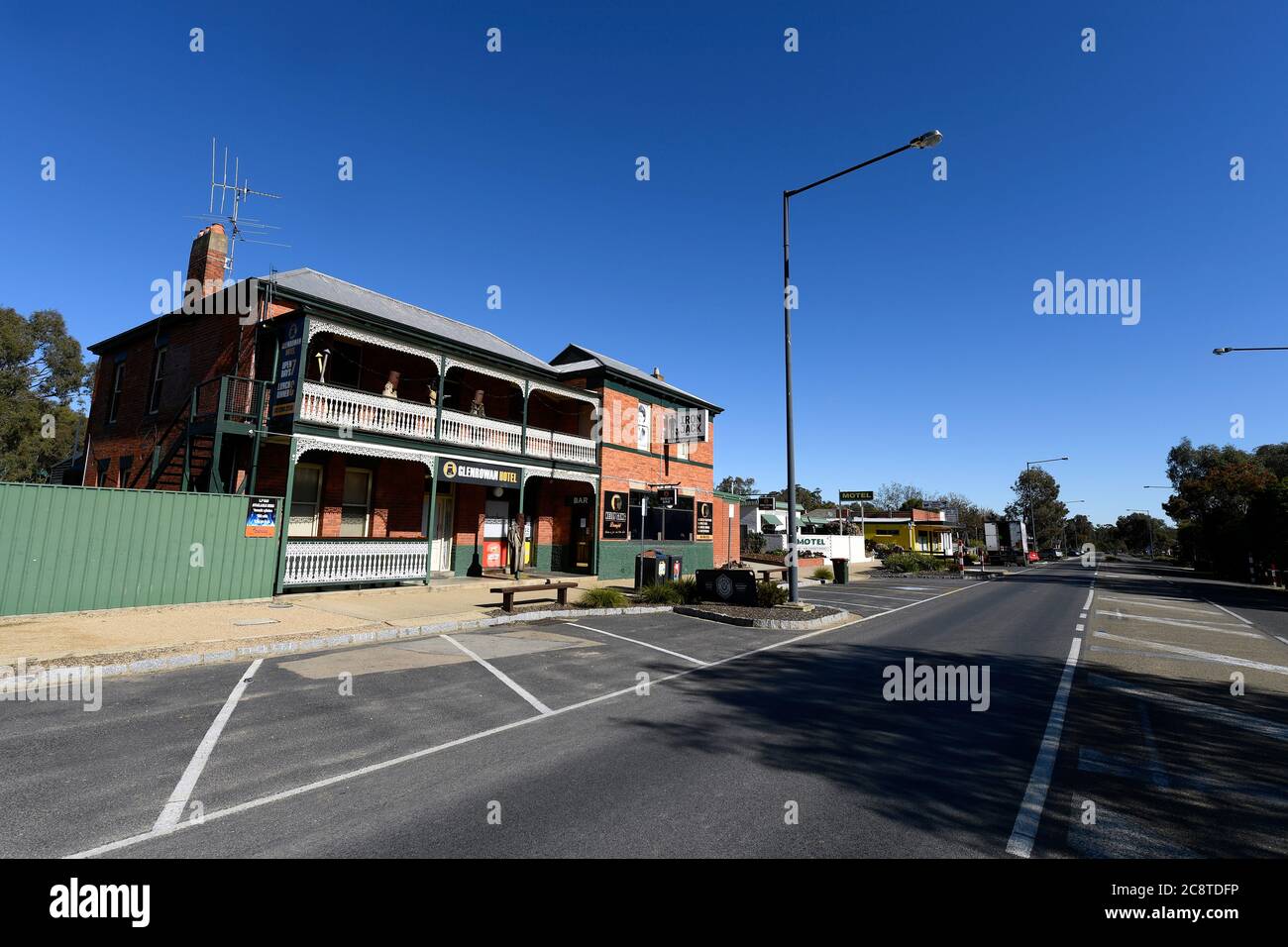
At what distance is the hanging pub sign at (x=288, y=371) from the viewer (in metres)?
14.0

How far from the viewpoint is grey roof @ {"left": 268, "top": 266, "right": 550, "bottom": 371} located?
16.2 metres

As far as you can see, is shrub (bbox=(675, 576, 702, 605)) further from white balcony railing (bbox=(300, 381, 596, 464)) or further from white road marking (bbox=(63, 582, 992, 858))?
white balcony railing (bbox=(300, 381, 596, 464))

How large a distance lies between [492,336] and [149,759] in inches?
834

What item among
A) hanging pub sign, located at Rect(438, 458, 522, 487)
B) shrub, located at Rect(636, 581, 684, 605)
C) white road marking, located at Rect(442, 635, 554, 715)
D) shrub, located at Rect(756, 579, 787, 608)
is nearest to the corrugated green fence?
hanging pub sign, located at Rect(438, 458, 522, 487)

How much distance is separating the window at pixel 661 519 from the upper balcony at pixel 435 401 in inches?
119

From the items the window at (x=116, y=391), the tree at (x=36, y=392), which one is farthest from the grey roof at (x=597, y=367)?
the tree at (x=36, y=392)

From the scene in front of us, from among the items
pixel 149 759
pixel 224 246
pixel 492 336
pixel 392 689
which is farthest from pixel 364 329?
pixel 149 759

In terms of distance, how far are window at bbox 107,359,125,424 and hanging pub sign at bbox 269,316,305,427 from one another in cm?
950

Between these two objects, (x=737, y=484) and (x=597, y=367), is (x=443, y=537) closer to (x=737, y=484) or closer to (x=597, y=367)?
(x=597, y=367)

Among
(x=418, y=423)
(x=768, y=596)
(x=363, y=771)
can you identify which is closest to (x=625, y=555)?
(x=768, y=596)

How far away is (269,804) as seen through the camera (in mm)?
4078

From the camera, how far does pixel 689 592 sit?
15898 millimetres
